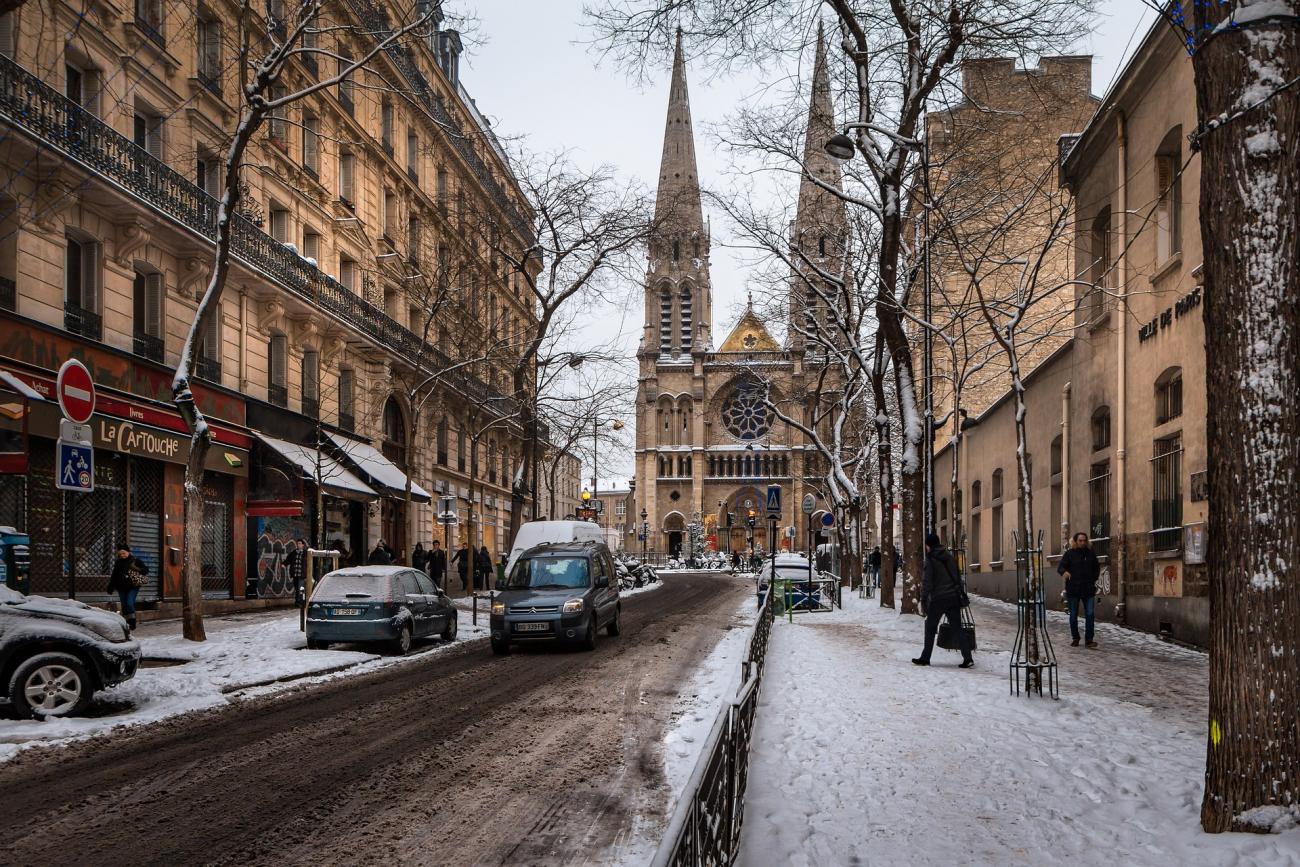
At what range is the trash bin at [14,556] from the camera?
1391 cm

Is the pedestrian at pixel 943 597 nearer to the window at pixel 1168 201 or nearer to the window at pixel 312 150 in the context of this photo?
the window at pixel 1168 201

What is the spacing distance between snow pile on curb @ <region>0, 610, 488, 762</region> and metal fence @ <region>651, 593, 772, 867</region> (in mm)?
6075

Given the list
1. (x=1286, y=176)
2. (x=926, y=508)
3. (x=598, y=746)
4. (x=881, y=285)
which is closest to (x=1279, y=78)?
(x=1286, y=176)

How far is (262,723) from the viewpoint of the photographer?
988 cm

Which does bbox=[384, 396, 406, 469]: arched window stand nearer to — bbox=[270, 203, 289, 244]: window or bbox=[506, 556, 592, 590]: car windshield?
bbox=[270, 203, 289, 244]: window

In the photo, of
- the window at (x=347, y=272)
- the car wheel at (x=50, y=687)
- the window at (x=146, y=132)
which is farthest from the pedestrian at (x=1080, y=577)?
the window at (x=347, y=272)

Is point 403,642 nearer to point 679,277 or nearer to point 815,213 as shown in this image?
point 815,213

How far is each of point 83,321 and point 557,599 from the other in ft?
32.7

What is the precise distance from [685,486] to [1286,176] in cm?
8830

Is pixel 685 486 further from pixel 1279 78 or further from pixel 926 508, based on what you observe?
pixel 1279 78

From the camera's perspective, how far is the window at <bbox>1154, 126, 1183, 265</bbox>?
675 inches

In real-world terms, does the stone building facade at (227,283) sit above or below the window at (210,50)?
below

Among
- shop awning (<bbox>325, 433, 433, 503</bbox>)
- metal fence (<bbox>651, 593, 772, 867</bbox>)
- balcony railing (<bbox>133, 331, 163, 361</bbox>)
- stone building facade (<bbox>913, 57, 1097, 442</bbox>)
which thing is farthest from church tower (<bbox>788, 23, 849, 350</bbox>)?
balcony railing (<bbox>133, 331, 163, 361</bbox>)

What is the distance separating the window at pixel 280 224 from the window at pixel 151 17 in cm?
592
